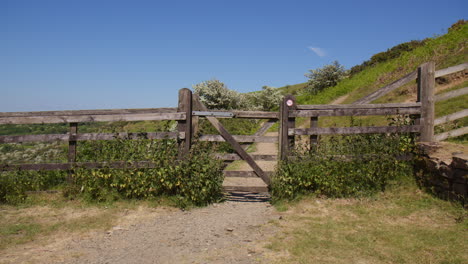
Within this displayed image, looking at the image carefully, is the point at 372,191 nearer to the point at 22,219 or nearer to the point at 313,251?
the point at 313,251

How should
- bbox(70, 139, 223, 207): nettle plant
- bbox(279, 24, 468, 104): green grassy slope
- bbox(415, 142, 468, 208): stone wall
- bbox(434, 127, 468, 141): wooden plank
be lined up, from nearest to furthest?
bbox(415, 142, 468, 208): stone wall
bbox(70, 139, 223, 207): nettle plant
bbox(434, 127, 468, 141): wooden plank
bbox(279, 24, 468, 104): green grassy slope

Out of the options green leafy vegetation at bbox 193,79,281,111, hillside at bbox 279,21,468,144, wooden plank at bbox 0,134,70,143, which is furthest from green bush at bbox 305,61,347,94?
wooden plank at bbox 0,134,70,143

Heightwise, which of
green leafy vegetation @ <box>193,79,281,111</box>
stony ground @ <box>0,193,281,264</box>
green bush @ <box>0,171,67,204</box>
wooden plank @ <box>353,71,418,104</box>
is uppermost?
green leafy vegetation @ <box>193,79,281,111</box>

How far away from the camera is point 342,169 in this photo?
662 centimetres

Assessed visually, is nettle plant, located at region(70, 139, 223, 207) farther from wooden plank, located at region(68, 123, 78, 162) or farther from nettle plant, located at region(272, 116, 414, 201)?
nettle plant, located at region(272, 116, 414, 201)

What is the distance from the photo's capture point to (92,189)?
6.70m

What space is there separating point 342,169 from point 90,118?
18.8ft

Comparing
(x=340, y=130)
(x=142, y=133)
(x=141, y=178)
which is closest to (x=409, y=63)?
(x=340, y=130)

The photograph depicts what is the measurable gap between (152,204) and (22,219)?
240cm

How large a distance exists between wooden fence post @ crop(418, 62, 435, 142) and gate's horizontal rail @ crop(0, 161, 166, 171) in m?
6.17

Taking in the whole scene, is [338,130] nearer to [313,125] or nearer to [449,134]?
[313,125]

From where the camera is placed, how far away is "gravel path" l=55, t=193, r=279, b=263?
4125mm

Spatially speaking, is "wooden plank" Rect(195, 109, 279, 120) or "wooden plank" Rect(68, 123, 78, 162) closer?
"wooden plank" Rect(195, 109, 279, 120)

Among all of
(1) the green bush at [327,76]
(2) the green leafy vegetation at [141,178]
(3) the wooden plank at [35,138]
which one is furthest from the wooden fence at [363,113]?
(1) the green bush at [327,76]
